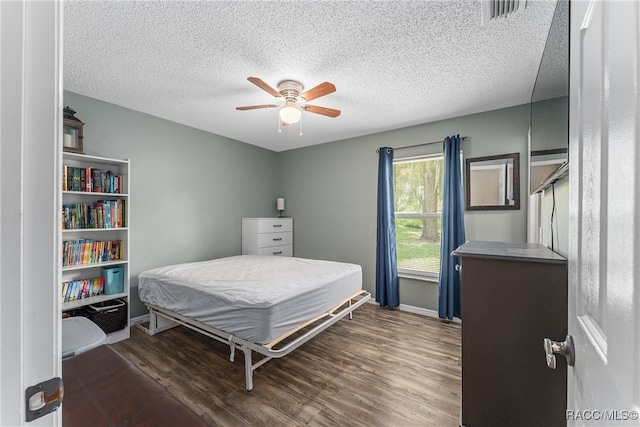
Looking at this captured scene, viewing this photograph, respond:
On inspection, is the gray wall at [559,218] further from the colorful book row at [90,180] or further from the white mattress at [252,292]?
the colorful book row at [90,180]

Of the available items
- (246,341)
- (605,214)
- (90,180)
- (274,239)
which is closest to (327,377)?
(246,341)

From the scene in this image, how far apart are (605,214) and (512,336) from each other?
1.15 meters

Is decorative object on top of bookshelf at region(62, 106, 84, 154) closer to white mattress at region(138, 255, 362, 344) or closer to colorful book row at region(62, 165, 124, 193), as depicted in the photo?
colorful book row at region(62, 165, 124, 193)

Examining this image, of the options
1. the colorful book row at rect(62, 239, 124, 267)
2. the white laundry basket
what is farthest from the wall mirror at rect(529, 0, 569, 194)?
the colorful book row at rect(62, 239, 124, 267)

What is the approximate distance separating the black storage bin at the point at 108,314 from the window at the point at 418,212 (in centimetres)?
328

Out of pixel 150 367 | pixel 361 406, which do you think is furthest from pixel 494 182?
pixel 150 367

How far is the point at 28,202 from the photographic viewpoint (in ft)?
1.37

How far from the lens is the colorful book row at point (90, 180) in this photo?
2369mm

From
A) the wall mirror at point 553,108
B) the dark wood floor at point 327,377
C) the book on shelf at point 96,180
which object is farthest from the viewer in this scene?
the book on shelf at point 96,180

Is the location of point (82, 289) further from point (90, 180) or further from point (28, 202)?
point (28, 202)

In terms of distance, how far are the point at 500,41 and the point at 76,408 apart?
296 centimetres

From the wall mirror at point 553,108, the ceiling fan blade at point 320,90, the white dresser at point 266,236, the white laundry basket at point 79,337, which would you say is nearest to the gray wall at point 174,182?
the white dresser at point 266,236

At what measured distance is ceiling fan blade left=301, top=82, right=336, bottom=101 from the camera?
6.40ft

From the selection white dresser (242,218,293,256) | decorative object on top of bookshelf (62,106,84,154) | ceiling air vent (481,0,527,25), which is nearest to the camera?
ceiling air vent (481,0,527,25)
